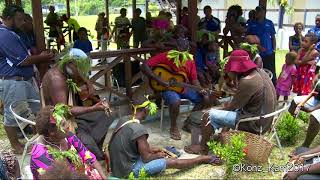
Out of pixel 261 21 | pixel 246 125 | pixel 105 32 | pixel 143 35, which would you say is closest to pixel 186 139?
pixel 246 125

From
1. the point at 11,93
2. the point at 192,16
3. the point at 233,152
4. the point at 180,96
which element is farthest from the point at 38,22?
the point at 233,152

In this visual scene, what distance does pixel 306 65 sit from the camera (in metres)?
6.73

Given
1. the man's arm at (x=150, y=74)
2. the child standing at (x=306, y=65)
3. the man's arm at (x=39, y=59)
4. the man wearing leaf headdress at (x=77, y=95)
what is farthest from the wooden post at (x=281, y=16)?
the man wearing leaf headdress at (x=77, y=95)

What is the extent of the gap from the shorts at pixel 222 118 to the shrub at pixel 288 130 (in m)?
1.10

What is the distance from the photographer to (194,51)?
6082 millimetres

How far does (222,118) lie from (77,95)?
1704 millimetres

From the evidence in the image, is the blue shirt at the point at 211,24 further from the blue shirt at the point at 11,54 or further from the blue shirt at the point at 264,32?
the blue shirt at the point at 11,54

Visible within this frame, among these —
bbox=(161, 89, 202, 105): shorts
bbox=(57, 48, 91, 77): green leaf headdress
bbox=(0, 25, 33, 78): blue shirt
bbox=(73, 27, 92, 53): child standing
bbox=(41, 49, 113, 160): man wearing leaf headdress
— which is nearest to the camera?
bbox=(41, 49, 113, 160): man wearing leaf headdress

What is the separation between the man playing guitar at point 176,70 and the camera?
5340 mm

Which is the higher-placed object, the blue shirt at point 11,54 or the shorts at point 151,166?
the blue shirt at point 11,54

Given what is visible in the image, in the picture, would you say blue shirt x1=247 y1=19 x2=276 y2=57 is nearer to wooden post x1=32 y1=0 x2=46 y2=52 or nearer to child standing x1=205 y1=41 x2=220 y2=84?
child standing x1=205 y1=41 x2=220 y2=84

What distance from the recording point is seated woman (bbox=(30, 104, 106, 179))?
284 cm

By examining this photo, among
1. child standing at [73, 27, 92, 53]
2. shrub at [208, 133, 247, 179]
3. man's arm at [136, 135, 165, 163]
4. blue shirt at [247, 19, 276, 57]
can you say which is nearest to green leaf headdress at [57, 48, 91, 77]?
man's arm at [136, 135, 165, 163]

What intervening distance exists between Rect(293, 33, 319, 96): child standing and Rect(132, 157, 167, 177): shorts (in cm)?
396
